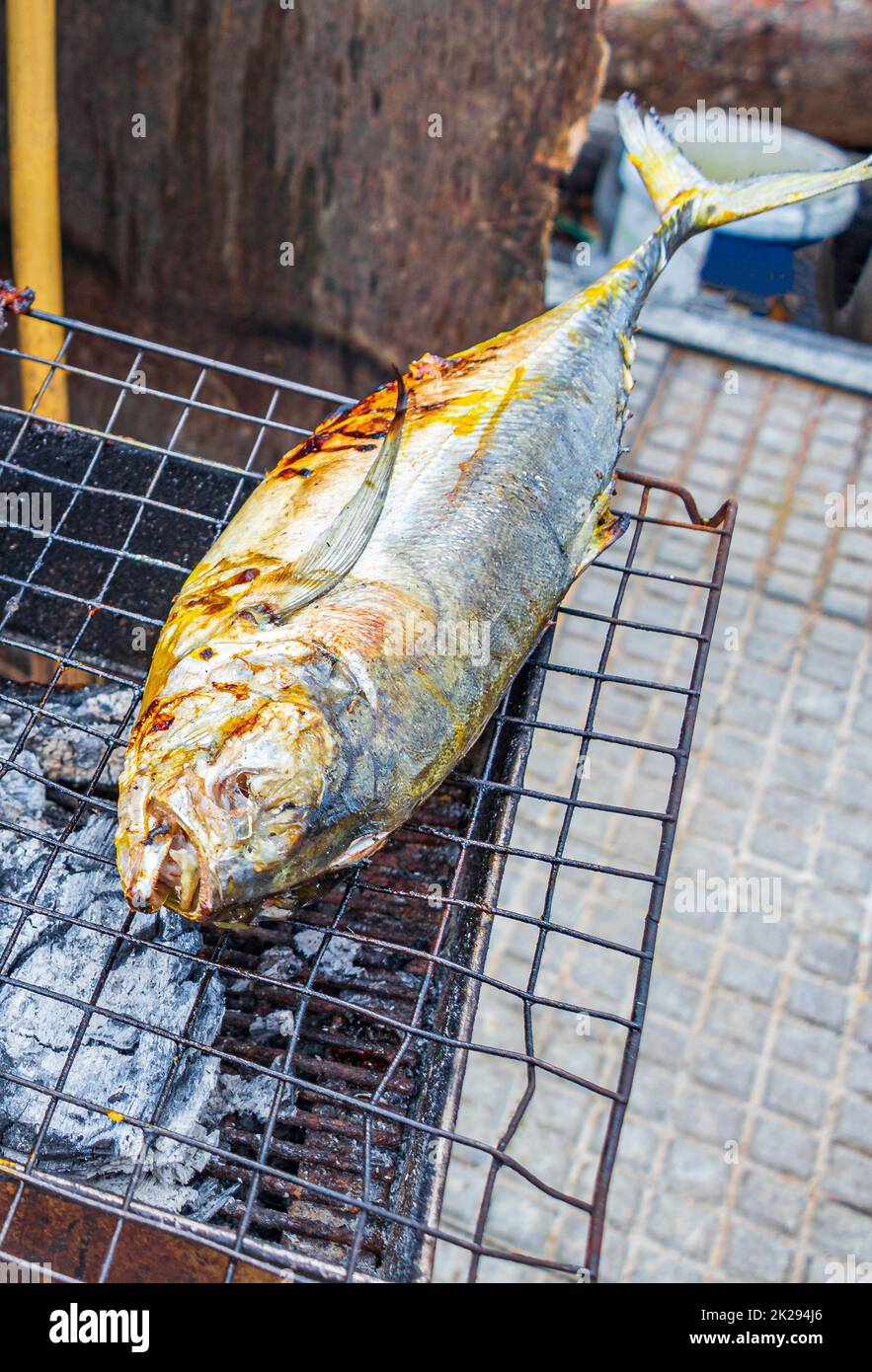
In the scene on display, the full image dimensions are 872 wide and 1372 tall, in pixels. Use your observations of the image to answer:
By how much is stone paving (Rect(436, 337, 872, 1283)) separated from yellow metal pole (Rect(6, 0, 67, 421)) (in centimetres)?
325

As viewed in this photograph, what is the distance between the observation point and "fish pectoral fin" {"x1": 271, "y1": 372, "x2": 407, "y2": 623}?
297 cm

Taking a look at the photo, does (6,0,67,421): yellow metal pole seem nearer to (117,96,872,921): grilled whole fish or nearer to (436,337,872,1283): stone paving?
(117,96,872,921): grilled whole fish

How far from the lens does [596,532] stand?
11.7 feet

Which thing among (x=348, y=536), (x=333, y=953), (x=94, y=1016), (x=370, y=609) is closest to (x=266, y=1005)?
(x=333, y=953)

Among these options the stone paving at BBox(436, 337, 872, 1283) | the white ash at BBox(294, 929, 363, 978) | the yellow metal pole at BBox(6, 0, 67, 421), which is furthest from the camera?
the stone paving at BBox(436, 337, 872, 1283)

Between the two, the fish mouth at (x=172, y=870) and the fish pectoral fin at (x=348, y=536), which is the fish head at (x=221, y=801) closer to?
the fish mouth at (x=172, y=870)

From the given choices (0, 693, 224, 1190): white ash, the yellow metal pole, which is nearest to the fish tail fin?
the yellow metal pole

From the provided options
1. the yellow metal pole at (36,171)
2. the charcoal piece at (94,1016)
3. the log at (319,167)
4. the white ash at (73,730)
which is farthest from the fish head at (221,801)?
the log at (319,167)

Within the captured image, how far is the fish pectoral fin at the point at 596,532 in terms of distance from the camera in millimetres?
3529

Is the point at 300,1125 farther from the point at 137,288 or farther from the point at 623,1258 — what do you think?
the point at 137,288

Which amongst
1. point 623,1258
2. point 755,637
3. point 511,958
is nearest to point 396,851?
point 511,958

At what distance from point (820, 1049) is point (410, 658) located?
11.7ft

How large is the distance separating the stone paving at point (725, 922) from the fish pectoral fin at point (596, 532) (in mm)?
1981

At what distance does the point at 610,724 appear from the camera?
6.08m
